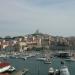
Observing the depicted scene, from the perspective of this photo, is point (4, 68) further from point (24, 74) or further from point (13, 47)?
point (13, 47)

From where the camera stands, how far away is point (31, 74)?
146 feet

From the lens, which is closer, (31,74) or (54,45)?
(31,74)

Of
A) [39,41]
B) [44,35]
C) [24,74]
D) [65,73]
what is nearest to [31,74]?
[24,74]

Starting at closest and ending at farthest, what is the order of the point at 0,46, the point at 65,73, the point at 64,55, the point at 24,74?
the point at 65,73, the point at 24,74, the point at 64,55, the point at 0,46

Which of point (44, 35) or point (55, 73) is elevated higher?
point (44, 35)

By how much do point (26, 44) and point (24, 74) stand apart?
101557 millimetres

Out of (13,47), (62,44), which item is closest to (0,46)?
(13,47)

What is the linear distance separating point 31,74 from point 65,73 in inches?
326

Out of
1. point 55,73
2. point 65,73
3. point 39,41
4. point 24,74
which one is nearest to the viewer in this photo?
point 65,73

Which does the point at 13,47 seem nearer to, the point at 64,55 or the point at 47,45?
the point at 47,45

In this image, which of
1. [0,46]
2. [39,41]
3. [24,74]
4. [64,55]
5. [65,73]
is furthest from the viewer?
[39,41]

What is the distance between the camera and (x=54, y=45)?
145125mm

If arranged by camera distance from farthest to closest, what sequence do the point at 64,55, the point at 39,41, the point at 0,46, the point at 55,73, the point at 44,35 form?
the point at 44,35 < the point at 39,41 < the point at 0,46 < the point at 64,55 < the point at 55,73

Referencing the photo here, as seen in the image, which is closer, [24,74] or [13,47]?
[24,74]
